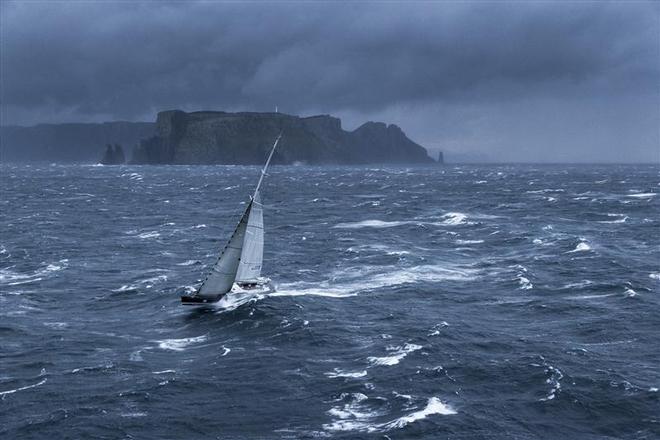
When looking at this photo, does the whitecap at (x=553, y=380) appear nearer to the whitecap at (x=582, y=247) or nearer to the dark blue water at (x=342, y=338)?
the dark blue water at (x=342, y=338)

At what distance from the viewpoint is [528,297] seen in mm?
57344

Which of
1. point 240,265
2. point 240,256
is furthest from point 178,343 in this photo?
point 240,265

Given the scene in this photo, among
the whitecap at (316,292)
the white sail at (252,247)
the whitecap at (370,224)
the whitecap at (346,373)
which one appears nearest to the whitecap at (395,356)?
the whitecap at (346,373)

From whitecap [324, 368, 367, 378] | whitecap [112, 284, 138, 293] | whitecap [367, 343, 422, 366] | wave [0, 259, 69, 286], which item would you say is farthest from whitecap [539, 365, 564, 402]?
wave [0, 259, 69, 286]

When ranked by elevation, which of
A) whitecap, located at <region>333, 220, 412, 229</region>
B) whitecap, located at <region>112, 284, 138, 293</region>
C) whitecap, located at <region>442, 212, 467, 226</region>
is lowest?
whitecap, located at <region>112, 284, 138, 293</region>

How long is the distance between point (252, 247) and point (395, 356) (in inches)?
801

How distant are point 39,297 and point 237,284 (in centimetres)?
1716

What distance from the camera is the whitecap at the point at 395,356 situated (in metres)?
40.8

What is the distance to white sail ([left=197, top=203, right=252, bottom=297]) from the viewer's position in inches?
2175

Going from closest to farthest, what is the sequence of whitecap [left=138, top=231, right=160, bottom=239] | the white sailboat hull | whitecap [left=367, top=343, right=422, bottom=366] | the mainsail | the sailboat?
1. whitecap [left=367, top=343, right=422, bottom=366]
2. the white sailboat hull
3. the sailboat
4. the mainsail
5. whitecap [left=138, top=231, right=160, bottom=239]

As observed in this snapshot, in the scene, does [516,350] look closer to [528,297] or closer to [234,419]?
[528,297]

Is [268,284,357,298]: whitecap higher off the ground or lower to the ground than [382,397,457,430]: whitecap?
higher

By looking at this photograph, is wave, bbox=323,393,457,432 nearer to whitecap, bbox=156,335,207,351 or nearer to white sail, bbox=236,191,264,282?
whitecap, bbox=156,335,207,351

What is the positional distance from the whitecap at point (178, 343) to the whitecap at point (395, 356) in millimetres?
12221
